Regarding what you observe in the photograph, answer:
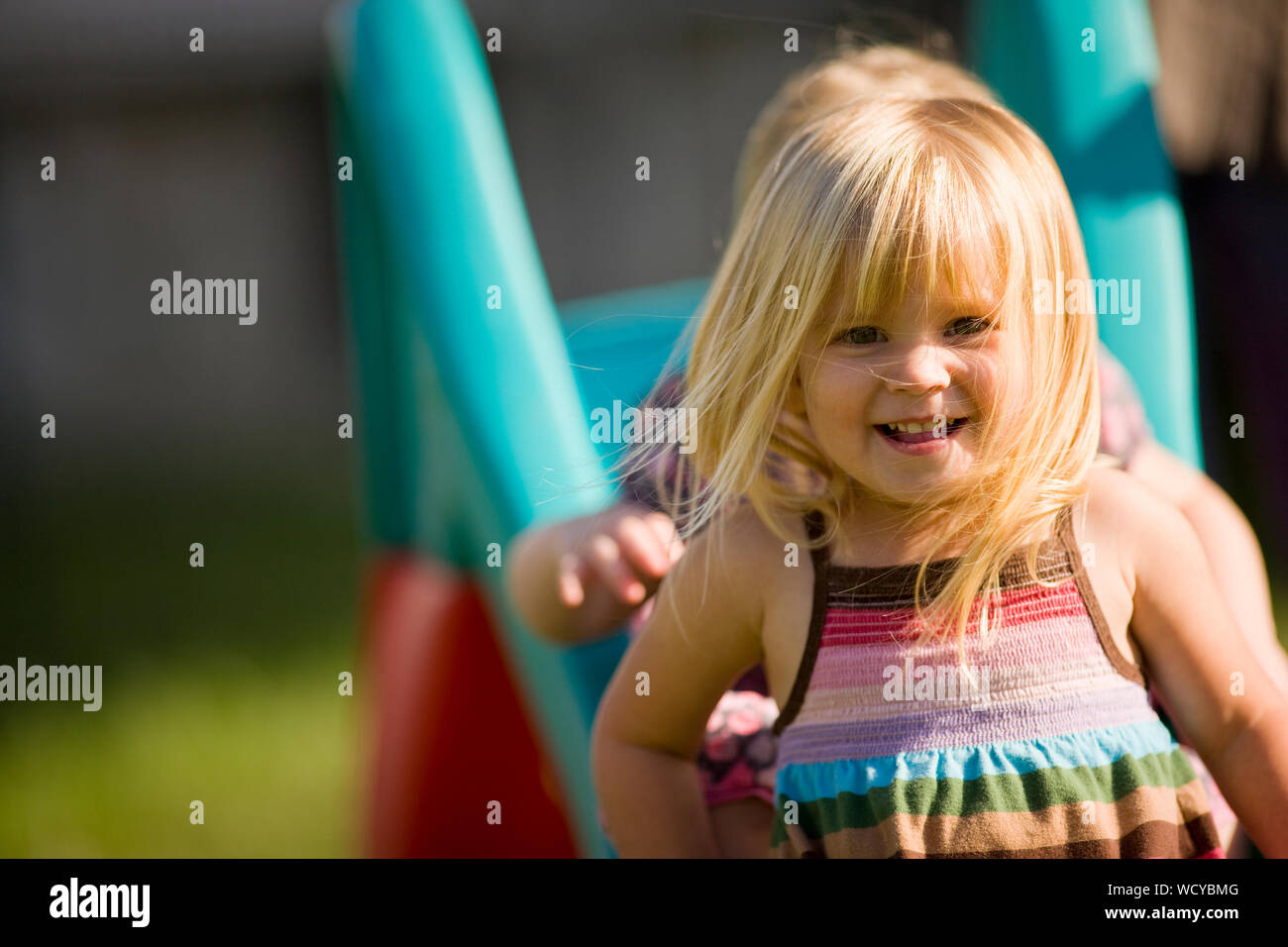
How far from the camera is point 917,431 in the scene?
2.80 feet

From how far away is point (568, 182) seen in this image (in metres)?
2.17

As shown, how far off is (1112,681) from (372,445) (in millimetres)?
1100

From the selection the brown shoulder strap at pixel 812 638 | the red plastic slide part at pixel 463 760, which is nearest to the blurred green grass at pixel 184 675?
the red plastic slide part at pixel 463 760

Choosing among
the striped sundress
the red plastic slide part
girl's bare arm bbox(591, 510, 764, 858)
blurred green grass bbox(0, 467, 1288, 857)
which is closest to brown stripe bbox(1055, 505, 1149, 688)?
the striped sundress

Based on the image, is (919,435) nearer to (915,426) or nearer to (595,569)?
(915,426)

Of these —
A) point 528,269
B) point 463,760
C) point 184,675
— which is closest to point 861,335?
point 528,269

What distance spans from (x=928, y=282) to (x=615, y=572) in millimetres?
380

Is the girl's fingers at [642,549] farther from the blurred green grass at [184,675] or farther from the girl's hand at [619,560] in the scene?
the blurred green grass at [184,675]

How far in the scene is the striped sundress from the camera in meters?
0.84

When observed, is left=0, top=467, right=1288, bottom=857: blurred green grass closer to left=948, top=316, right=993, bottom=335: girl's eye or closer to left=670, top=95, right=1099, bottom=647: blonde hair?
left=670, top=95, right=1099, bottom=647: blonde hair

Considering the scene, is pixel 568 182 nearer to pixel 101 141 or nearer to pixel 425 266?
pixel 425 266
